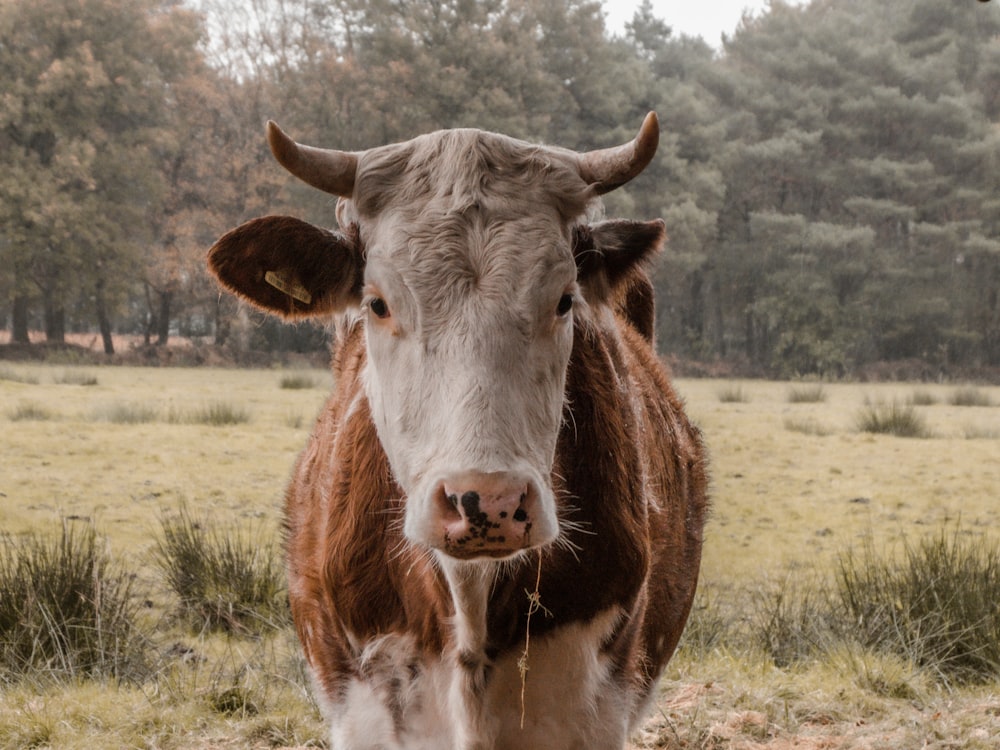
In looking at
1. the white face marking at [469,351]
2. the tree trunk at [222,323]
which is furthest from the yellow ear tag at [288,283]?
the tree trunk at [222,323]

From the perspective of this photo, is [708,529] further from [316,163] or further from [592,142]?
[592,142]

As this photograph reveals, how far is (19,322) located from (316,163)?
9.14 meters

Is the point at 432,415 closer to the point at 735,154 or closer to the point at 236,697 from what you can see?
the point at 236,697

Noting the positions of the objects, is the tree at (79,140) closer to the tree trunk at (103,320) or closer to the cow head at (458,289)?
the tree trunk at (103,320)

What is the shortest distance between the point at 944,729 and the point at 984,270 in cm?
1082

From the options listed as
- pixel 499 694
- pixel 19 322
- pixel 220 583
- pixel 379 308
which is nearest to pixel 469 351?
pixel 379 308

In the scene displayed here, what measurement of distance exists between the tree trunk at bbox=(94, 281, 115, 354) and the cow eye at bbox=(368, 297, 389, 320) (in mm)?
9032

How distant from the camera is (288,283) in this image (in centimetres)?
184

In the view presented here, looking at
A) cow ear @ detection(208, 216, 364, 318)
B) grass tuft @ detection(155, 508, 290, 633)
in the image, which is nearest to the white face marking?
cow ear @ detection(208, 216, 364, 318)

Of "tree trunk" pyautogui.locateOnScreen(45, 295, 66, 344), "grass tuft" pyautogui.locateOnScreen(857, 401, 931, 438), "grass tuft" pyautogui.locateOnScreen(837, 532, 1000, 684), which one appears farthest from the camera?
"tree trunk" pyautogui.locateOnScreen(45, 295, 66, 344)

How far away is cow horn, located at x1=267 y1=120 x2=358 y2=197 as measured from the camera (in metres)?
1.63

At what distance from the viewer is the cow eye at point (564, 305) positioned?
1700 mm

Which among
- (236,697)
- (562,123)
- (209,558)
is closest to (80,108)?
(562,123)

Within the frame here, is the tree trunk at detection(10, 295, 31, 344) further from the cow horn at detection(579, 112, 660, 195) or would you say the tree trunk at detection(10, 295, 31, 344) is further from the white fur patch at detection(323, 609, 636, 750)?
the cow horn at detection(579, 112, 660, 195)
